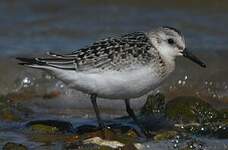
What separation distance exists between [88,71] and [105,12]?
19.7 ft

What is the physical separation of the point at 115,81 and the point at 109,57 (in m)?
0.26

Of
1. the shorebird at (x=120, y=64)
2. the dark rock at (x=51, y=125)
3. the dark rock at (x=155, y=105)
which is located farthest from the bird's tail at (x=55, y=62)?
the dark rock at (x=155, y=105)

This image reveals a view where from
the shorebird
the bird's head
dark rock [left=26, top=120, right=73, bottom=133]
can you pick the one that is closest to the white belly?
the shorebird

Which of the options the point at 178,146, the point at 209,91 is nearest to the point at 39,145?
the point at 178,146

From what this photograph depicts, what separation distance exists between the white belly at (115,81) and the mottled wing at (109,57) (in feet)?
0.22

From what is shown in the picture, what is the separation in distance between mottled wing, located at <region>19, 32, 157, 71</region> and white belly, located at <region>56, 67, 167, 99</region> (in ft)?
0.22

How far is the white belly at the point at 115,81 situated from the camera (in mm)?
7598

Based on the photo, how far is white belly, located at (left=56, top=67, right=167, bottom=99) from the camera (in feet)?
24.9

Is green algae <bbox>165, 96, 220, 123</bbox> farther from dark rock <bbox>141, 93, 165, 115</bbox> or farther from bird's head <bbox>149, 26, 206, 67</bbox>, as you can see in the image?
bird's head <bbox>149, 26, 206, 67</bbox>

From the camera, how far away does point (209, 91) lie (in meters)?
10.6

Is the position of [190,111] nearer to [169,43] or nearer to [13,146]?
[169,43]

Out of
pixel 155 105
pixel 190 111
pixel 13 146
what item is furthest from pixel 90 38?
pixel 13 146

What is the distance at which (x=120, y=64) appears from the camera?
25.1 ft

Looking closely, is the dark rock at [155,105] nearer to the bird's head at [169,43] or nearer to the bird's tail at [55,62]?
the bird's head at [169,43]
